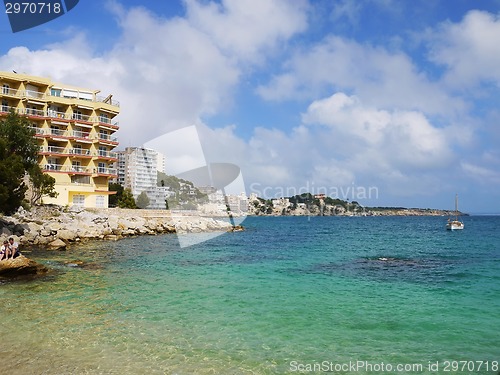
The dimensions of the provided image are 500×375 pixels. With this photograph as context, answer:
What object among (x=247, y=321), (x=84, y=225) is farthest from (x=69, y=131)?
(x=247, y=321)

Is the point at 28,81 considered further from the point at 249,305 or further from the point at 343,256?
the point at 249,305

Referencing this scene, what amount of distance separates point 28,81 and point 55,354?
56349 millimetres

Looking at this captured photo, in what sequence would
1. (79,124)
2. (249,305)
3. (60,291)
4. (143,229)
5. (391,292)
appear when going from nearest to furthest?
(249,305)
(60,291)
(391,292)
(143,229)
(79,124)

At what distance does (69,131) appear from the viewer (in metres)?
58.5

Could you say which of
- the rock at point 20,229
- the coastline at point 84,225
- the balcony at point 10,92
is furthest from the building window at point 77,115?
the rock at point 20,229

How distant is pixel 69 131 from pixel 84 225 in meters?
21.5

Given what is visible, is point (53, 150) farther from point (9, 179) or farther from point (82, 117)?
point (9, 179)

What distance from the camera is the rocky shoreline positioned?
33812mm

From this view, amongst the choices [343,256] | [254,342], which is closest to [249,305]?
[254,342]

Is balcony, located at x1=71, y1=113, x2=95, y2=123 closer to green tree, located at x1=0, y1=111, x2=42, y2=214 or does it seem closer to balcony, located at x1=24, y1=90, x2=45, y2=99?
balcony, located at x1=24, y1=90, x2=45, y2=99

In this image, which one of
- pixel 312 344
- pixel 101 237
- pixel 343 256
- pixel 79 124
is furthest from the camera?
pixel 79 124

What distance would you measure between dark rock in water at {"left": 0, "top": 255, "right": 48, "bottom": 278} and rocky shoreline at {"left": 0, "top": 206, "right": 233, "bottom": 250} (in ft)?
34.9

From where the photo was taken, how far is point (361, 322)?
538 inches

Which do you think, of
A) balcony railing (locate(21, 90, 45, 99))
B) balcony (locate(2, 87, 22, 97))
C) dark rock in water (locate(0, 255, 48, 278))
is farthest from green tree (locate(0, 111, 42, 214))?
balcony railing (locate(21, 90, 45, 99))
